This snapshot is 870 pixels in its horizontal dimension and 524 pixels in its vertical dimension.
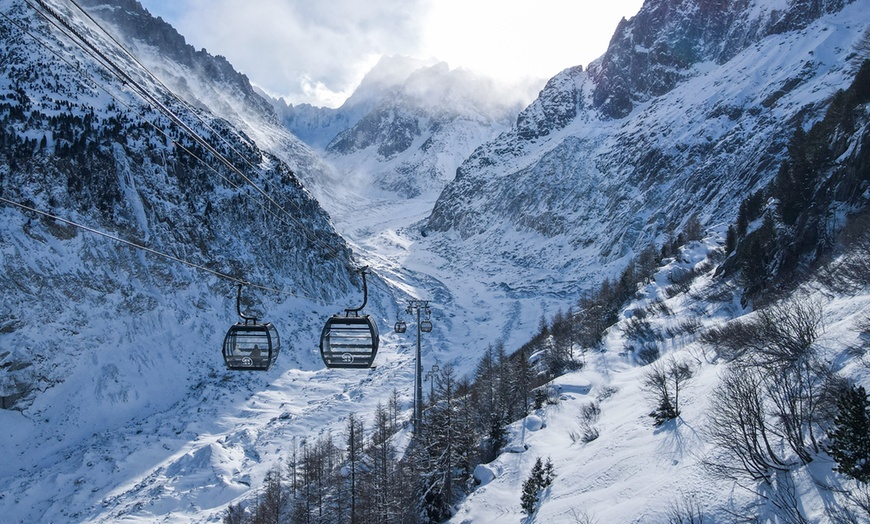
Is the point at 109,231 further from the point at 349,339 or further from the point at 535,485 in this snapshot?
the point at 535,485

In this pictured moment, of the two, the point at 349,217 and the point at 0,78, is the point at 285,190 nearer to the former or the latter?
the point at 0,78

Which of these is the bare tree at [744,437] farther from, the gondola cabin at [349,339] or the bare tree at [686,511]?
the gondola cabin at [349,339]

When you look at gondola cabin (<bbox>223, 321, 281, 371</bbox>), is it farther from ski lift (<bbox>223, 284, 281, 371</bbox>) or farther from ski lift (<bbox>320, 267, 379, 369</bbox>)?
ski lift (<bbox>320, 267, 379, 369</bbox>)

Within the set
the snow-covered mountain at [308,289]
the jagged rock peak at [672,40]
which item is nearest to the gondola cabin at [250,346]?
the snow-covered mountain at [308,289]

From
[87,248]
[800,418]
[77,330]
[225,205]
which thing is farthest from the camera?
[225,205]

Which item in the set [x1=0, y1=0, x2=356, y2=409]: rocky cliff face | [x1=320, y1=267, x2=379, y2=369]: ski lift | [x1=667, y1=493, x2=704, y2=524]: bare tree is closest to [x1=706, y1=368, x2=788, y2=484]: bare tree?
[x1=667, y1=493, x2=704, y2=524]: bare tree

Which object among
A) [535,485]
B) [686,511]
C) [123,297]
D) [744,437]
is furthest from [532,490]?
[123,297]

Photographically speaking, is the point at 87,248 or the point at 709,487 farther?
the point at 87,248

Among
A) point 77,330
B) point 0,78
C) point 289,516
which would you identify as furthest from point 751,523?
point 0,78
